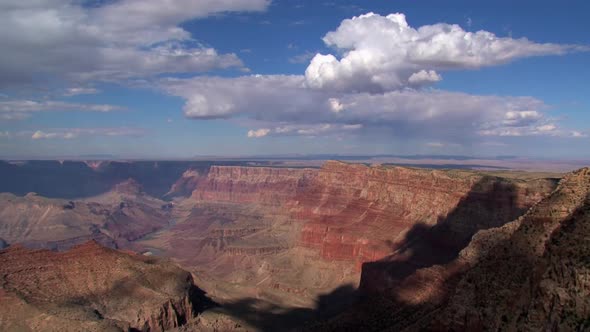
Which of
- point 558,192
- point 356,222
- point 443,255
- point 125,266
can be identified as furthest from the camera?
point 356,222

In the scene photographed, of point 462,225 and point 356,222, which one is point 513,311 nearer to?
point 462,225

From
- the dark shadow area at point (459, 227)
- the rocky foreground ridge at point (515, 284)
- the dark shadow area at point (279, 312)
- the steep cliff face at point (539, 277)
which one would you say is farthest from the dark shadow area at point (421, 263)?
the steep cliff face at point (539, 277)

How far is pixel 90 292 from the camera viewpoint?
233 ft

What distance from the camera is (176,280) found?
79.4 meters

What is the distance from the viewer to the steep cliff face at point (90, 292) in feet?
204

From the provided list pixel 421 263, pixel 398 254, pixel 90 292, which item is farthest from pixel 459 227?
pixel 90 292

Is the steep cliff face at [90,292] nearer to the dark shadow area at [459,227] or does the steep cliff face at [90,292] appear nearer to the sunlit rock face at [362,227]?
the sunlit rock face at [362,227]

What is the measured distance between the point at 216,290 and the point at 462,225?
46775 mm

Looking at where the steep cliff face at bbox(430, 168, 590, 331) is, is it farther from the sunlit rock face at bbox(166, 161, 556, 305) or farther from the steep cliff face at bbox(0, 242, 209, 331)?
the steep cliff face at bbox(0, 242, 209, 331)

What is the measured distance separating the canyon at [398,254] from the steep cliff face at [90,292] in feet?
6.03

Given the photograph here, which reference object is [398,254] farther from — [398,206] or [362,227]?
[398,206]

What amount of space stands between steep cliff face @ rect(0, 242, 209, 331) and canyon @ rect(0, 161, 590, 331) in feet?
6.03

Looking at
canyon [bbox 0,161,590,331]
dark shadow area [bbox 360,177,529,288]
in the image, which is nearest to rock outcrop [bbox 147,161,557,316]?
dark shadow area [bbox 360,177,529,288]

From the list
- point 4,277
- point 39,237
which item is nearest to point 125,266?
point 4,277
